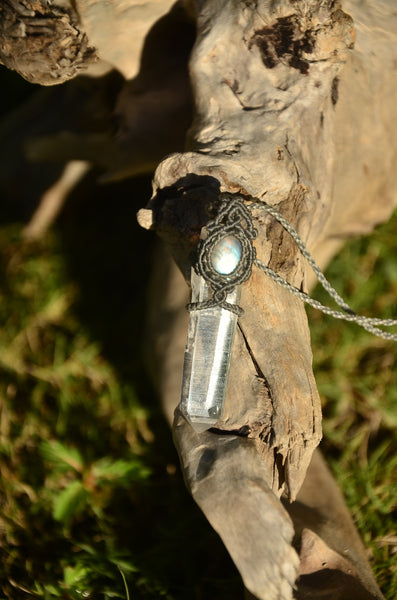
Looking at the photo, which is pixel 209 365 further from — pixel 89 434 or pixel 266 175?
pixel 89 434

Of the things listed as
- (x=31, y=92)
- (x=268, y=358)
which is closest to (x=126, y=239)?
(x=31, y=92)

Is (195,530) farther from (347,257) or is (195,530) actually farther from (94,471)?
(347,257)

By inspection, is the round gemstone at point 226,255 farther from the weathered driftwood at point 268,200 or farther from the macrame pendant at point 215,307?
the weathered driftwood at point 268,200

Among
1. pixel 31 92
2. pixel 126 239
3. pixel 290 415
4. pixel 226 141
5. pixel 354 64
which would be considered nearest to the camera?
pixel 290 415

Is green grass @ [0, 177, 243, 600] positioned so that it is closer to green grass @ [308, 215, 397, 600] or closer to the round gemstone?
green grass @ [308, 215, 397, 600]

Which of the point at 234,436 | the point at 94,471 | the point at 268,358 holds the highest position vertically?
the point at 268,358

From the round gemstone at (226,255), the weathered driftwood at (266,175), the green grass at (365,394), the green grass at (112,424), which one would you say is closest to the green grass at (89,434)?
the green grass at (112,424)

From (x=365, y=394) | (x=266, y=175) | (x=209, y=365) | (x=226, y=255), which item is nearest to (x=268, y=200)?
(x=266, y=175)
